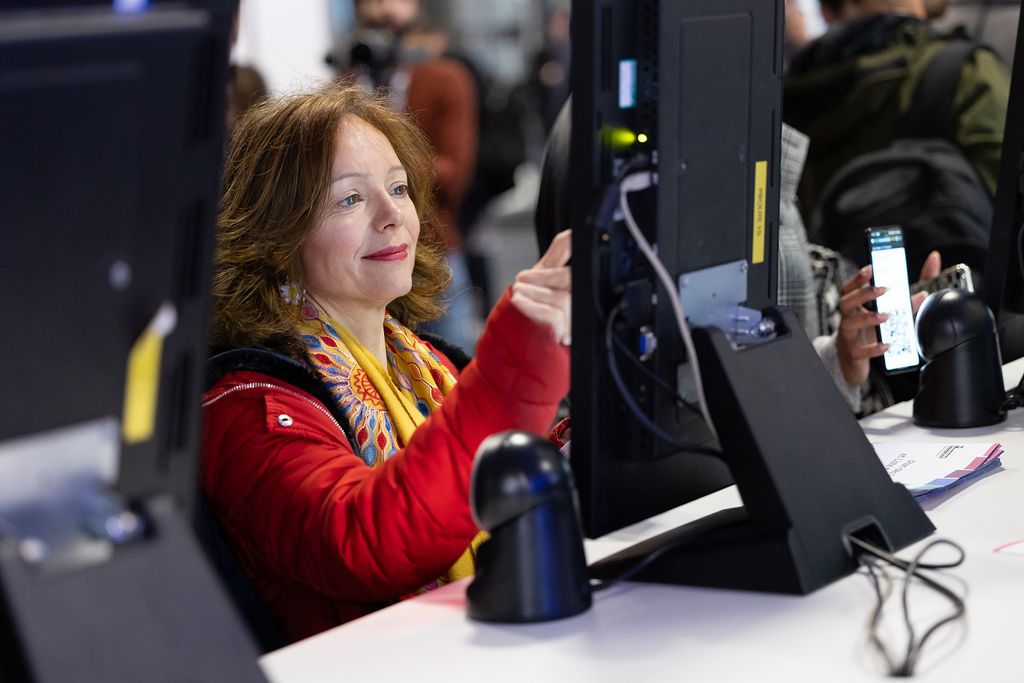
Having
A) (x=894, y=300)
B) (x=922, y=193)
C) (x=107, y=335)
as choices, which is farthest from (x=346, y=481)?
(x=922, y=193)

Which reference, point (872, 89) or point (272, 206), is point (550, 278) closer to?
point (272, 206)

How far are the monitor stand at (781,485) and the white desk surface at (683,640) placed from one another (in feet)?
0.07

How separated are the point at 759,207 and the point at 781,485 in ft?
1.06

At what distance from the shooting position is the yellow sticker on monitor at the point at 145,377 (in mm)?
859

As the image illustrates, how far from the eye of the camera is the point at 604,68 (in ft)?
4.07

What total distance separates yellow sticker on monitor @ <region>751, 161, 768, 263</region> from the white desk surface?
0.34m

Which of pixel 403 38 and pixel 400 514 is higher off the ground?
pixel 403 38

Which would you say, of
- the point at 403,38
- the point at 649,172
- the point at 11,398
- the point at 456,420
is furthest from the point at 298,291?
the point at 403,38

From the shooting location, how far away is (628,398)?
128 centimetres

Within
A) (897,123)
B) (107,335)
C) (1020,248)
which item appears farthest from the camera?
(897,123)

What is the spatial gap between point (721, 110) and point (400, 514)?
0.51 m

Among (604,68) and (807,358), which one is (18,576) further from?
(807,358)

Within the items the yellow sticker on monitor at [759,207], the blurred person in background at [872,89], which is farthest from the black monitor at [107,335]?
the blurred person in background at [872,89]

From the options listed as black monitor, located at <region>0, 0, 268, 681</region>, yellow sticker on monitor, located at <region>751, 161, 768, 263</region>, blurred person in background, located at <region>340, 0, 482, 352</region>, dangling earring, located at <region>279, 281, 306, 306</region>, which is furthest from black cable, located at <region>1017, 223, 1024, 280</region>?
blurred person in background, located at <region>340, 0, 482, 352</region>
